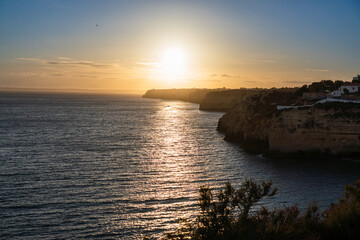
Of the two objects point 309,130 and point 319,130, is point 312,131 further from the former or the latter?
point 319,130

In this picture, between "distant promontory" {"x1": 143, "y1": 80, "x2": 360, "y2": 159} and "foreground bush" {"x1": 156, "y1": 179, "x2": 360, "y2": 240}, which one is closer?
"foreground bush" {"x1": 156, "y1": 179, "x2": 360, "y2": 240}

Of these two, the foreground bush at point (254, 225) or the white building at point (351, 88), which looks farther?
the white building at point (351, 88)

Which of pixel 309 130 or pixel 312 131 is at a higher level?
pixel 309 130

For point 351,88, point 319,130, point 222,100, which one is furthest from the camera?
point 222,100

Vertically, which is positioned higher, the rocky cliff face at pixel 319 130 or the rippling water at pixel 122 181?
the rocky cliff face at pixel 319 130

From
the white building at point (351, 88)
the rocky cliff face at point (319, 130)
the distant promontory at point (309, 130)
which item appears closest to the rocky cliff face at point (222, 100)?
the white building at point (351, 88)

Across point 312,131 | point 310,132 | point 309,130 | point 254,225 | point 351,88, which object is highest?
point 351,88

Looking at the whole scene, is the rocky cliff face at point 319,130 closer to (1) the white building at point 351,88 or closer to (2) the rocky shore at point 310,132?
(2) the rocky shore at point 310,132

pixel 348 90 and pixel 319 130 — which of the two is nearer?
pixel 319 130

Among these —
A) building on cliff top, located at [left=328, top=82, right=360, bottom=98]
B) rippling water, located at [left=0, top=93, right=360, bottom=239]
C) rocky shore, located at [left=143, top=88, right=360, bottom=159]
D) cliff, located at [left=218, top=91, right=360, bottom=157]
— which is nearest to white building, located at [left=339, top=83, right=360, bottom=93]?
building on cliff top, located at [left=328, top=82, right=360, bottom=98]

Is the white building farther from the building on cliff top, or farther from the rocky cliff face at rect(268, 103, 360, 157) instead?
the rocky cliff face at rect(268, 103, 360, 157)

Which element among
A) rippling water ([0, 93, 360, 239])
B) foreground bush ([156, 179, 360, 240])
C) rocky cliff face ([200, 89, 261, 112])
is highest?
rocky cliff face ([200, 89, 261, 112])

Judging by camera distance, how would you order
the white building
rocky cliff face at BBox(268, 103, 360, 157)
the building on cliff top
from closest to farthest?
rocky cliff face at BBox(268, 103, 360, 157) → the building on cliff top → the white building

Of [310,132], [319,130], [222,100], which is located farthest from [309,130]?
[222,100]
